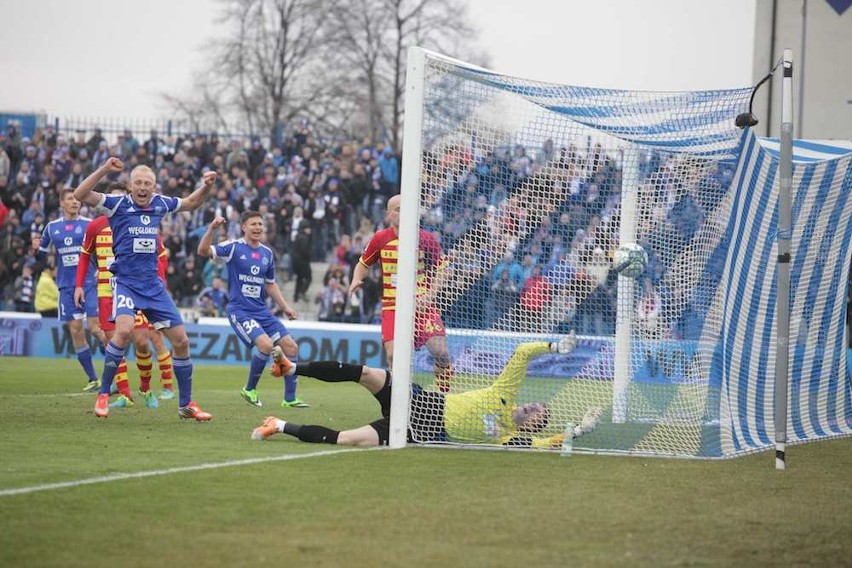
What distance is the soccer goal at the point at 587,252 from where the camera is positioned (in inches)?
370

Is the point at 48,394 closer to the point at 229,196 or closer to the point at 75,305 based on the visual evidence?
the point at 75,305

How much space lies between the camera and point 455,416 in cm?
939

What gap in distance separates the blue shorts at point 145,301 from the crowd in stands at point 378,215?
6.66 ft

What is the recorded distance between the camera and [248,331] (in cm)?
1360

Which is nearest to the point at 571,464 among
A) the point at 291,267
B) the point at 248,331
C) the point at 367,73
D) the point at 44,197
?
the point at 248,331

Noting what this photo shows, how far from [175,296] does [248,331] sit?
1256 centimetres

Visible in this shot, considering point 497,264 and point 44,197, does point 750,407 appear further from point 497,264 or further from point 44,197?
point 44,197

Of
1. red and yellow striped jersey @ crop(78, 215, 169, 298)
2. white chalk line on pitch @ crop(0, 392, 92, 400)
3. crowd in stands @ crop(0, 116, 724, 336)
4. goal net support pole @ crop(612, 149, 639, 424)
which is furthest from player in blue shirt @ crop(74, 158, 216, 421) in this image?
goal net support pole @ crop(612, 149, 639, 424)

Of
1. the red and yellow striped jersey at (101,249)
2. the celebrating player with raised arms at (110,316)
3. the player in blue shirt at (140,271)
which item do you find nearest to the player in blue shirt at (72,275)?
the celebrating player with raised arms at (110,316)

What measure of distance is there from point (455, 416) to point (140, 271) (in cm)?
362

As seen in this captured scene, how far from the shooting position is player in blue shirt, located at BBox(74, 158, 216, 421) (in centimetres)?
1109

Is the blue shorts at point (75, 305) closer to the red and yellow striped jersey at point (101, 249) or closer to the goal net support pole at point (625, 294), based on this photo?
the red and yellow striped jersey at point (101, 249)

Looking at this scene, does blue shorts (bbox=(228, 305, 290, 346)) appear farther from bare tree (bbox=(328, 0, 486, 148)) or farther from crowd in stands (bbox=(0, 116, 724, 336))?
bare tree (bbox=(328, 0, 486, 148))

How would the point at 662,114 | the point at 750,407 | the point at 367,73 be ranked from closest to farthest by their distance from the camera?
the point at 662,114 → the point at 750,407 → the point at 367,73
